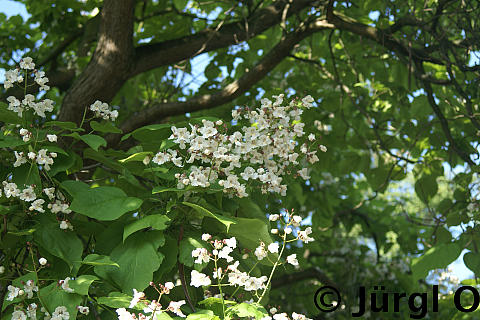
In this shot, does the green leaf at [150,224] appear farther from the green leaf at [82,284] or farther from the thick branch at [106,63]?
the thick branch at [106,63]

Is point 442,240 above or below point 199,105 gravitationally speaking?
below

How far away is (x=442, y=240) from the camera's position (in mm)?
2506

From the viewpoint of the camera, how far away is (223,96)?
277cm

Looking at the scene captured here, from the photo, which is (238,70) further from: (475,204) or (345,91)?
(475,204)

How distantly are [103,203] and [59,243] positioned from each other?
190 mm

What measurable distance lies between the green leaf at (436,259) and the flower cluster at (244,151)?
0.54 meters

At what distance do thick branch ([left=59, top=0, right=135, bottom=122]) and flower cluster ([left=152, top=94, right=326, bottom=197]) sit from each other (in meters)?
0.82

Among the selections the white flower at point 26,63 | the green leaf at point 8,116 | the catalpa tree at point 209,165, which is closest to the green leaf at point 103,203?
the catalpa tree at point 209,165

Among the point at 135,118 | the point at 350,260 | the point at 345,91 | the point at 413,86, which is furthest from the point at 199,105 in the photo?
the point at 350,260

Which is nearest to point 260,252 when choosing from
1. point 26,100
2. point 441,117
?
point 26,100

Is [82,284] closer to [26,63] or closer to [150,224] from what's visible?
[150,224]

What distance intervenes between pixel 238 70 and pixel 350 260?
1.90 m

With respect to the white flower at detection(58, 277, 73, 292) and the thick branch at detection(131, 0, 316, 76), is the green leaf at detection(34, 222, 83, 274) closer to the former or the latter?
the white flower at detection(58, 277, 73, 292)

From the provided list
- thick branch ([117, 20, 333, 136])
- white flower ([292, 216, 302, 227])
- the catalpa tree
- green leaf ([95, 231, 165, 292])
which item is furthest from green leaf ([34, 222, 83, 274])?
thick branch ([117, 20, 333, 136])
